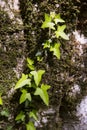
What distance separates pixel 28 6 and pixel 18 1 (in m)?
0.09

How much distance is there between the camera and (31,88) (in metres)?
2.35

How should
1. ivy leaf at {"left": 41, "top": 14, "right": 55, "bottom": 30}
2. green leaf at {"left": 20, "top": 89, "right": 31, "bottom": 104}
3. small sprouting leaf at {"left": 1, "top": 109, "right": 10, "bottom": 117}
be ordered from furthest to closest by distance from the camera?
1. small sprouting leaf at {"left": 1, "top": 109, "right": 10, "bottom": 117}
2. green leaf at {"left": 20, "top": 89, "right": 31, "bottom": 104}
3. ivy leaf at {"left": 41, "top": 14, "right": 55, "bottom": 30}

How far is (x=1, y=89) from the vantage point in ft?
7.88

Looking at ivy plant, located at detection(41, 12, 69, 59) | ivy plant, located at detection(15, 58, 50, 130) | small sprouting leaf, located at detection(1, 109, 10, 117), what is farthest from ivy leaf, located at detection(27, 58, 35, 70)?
small sprouting leaf, located at detection(1, 109, 10, 117)

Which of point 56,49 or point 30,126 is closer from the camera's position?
point 56,49

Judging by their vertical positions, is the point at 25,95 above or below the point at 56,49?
below

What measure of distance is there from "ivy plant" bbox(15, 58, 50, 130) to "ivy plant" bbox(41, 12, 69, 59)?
168 millimetres

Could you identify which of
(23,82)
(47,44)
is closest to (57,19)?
(47,44)

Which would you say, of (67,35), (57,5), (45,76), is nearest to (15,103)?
(45,76)

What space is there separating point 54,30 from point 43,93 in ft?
1.47

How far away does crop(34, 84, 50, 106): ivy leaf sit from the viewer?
7.41 ft

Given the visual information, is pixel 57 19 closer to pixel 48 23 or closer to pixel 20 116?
pixel 48 23

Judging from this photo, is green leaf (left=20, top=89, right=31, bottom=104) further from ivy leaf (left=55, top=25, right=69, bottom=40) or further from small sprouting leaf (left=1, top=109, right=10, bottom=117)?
ivy leaf (left=55, top=25, right=69, bottom=40)

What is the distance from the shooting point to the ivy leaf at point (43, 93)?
2258 mm
